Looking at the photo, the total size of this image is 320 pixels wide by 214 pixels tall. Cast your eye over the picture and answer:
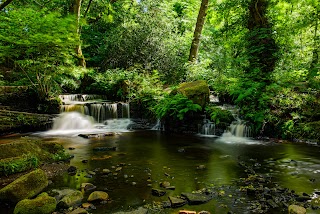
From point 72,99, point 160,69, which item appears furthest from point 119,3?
point 72,99

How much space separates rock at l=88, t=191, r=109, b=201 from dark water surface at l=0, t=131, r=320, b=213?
0.15 m

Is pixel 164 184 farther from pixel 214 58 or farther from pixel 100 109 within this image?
pixel 214 58

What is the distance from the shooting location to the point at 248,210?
4379 millimetres

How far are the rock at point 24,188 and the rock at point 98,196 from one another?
105cm

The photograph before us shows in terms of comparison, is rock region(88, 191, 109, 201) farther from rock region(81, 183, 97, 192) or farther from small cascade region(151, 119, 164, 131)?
small cascade region(151, 119, 164, 131)

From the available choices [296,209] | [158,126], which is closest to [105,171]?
[296,209]

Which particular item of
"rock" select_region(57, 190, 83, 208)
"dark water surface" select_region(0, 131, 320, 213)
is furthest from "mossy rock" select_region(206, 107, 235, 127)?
"rock" select_region(57, 190, 83, 208)

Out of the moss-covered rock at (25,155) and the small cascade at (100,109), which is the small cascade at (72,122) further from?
the moss-covered rock at (25,155)

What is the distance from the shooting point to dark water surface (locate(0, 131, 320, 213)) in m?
4.97

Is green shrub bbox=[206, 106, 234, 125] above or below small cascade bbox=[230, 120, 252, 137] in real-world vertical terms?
above

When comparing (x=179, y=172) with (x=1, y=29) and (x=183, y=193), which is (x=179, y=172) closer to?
(x=183, y=193)

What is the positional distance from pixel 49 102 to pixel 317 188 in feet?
40.5

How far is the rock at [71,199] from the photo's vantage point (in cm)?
446

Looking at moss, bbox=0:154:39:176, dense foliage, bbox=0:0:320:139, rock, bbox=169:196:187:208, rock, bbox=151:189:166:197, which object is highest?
dense foliage, bbox=0:0:320:139
